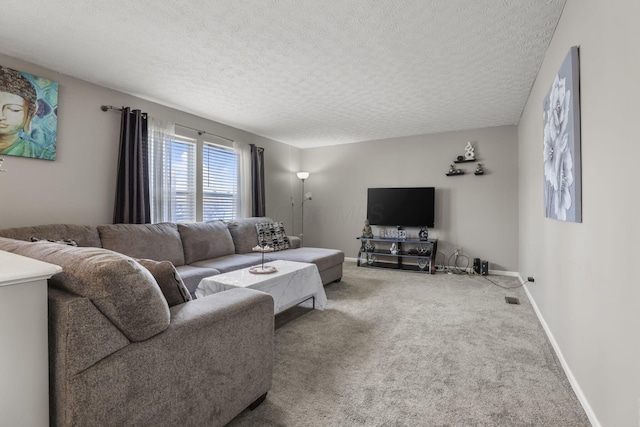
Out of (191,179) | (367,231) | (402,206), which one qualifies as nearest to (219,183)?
(191,179)

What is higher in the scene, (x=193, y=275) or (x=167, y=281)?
(x=167, y=281)

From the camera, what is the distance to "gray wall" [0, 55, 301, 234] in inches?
108

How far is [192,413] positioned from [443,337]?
2.02m

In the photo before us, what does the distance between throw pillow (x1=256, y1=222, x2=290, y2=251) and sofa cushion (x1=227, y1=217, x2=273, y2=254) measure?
0.08m

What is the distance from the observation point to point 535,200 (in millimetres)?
3094

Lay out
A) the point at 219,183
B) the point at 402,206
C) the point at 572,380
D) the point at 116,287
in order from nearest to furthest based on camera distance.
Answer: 1. the point at 116,287
2. the point at 572,380
3. the point at 219,183
4. the point at 402,206

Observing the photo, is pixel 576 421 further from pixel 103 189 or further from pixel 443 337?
pixel 103 189

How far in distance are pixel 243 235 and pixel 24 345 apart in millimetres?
3440

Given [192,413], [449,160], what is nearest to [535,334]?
[192,413]

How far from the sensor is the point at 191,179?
4.30 meters

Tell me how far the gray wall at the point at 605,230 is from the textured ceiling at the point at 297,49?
651 mm

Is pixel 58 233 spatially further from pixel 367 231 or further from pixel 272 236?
pixel 367 231

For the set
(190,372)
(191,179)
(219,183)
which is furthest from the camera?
(219,183)

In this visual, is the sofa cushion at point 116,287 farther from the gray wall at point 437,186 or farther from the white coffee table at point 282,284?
the gray wall at point 437,186
